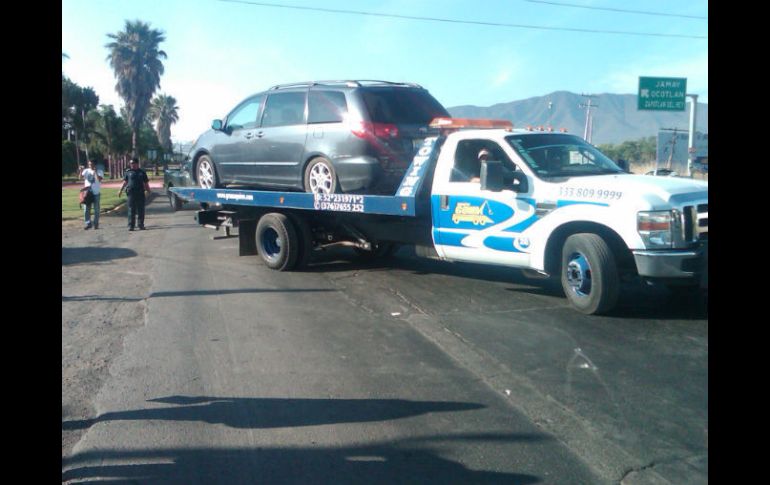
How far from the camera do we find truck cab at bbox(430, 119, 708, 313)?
7.14m

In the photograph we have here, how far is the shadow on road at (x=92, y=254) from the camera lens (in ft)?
41.7

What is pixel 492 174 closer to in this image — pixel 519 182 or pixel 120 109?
pixel 519 182

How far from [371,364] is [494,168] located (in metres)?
3.07

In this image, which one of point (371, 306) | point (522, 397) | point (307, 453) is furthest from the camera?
point (371, 306)

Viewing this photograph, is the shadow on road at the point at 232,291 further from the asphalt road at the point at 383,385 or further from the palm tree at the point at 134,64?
the palm tree at the point at 134,64

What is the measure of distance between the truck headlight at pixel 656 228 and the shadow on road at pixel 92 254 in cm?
943

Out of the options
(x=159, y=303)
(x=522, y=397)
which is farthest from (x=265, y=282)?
(x=522, y=397)

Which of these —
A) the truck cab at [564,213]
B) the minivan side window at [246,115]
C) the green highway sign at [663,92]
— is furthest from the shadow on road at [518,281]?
the green highway sign at [663,92]

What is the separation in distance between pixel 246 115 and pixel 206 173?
1.61 m

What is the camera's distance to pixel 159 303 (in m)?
8.73

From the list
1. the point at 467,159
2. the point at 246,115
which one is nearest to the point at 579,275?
the point at 467,159

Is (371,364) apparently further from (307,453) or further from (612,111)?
(612,111)
